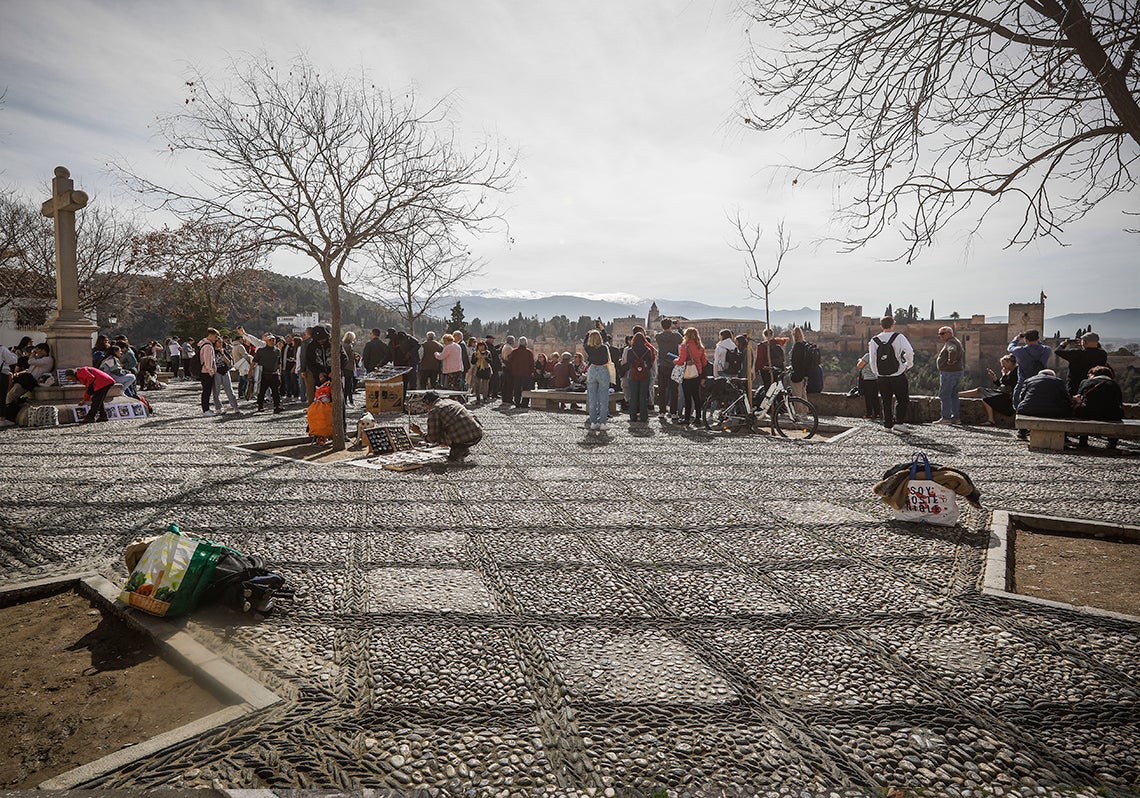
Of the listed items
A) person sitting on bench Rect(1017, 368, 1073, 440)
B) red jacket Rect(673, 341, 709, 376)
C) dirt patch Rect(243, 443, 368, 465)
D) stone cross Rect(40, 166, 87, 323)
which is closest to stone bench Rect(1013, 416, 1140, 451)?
person sitting on bench Rect(1017, 368, 1073, 440)

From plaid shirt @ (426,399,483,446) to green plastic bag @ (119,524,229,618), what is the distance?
Answer: 182 inches

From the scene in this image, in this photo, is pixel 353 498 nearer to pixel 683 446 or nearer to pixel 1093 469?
pixel 683 446

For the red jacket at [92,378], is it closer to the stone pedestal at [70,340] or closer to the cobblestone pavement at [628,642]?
the stone pedestal at [70,340]

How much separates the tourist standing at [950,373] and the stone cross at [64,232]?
16.4 m

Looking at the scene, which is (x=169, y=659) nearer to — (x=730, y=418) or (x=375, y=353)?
(x=730, y=418)

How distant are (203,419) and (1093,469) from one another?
14.7 metres

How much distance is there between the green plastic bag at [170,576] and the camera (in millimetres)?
3268

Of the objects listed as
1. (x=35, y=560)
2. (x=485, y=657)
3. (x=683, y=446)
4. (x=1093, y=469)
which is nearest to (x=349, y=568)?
(x=485, y=657)

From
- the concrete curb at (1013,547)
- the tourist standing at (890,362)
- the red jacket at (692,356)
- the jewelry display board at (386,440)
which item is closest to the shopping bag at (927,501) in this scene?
the concrete curb at (1013,547)

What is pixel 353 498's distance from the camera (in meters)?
6.13

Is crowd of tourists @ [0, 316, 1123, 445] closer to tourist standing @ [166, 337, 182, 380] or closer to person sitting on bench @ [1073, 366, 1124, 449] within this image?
person sitting on bench @ [1073, 366, 1124, 449]

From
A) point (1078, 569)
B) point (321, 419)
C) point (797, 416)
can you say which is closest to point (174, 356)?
point (321, 419)

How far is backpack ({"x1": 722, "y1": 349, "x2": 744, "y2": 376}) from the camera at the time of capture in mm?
11734

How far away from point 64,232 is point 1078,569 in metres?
16.1
